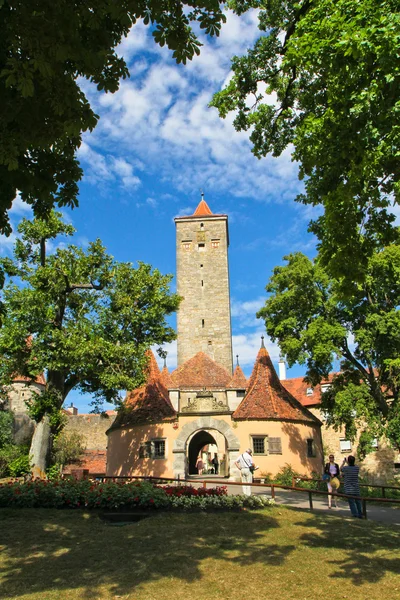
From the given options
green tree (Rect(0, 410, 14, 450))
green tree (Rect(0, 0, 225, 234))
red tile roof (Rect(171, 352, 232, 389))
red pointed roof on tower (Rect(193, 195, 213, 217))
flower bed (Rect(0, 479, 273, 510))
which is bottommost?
flower bed (Rect(0, 479, 273, 510))

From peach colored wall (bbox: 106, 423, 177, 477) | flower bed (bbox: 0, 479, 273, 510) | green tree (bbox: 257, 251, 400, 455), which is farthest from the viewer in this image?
peach colored wall (bbox: 106, 423, 177, 477)

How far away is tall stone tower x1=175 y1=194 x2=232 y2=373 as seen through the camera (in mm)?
40656

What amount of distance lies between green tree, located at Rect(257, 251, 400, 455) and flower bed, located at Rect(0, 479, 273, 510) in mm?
9630

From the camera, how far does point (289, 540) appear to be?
30.0 feet

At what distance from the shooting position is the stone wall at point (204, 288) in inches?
1601

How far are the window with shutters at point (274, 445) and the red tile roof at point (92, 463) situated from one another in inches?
528

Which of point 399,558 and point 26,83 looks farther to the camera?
point 399,558

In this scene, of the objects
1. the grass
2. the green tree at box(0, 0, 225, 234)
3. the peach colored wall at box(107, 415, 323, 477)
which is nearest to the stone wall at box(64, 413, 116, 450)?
the peach colored wall at box(107, 415, 323, 477)

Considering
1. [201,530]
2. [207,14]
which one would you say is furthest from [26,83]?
[201,530]

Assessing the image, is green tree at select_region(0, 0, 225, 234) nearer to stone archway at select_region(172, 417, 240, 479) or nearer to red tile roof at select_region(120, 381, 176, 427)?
stone archway at select_region(172, 417, 240, 479)

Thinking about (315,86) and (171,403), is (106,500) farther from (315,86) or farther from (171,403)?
(171,403)

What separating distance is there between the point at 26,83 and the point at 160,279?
17827 millimetres

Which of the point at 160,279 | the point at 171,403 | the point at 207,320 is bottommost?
the point at 171,403

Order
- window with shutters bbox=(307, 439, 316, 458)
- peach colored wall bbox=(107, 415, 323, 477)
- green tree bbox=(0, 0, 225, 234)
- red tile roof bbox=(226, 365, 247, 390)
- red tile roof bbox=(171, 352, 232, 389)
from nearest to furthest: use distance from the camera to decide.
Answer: green tree bbox=(0, 0, 225, 234), peach colored wall bbox=(107, 415, 323, 477), window with shutters bbox=(307, 439, 316, 458), red tile roof bbox=(226, 365, 247, 390), red tile roof bbox=(171, 352, 232, 389)
